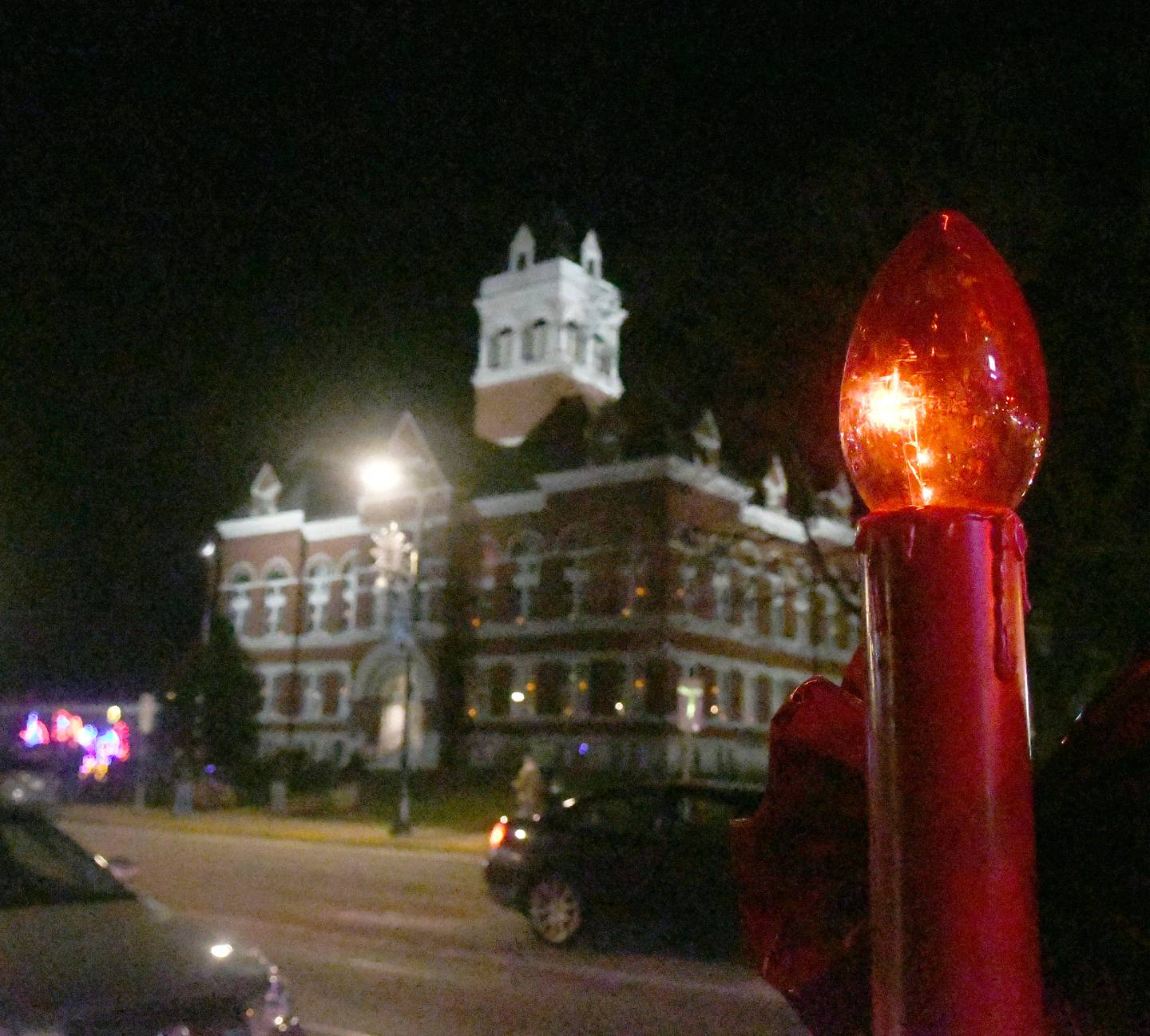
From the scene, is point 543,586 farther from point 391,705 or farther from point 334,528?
point 334,528

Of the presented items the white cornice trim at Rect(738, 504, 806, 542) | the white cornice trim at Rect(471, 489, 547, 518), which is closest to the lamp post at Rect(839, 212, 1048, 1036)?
the white cornice trim at Rect(471, 489, 547, 518)

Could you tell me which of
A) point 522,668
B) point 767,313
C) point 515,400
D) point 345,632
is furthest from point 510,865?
point 515,400

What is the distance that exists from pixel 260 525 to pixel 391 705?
10.6 metres

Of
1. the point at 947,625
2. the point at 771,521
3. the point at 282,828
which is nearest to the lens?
the point at 947,625

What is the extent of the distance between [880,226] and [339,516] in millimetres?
33244

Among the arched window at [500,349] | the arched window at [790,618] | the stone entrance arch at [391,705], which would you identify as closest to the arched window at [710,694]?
the arched window at [790,618]

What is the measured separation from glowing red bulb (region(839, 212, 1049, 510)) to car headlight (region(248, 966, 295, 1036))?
4.20 metres

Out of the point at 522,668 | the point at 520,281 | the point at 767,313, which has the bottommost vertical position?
the point at 522,668

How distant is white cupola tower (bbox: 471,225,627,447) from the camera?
49.1 m

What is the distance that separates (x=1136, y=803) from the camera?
1.72 m

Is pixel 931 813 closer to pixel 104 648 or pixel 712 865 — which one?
pixel 712 865

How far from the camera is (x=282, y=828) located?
1163 inches

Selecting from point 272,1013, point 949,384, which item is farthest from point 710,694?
point 949,384

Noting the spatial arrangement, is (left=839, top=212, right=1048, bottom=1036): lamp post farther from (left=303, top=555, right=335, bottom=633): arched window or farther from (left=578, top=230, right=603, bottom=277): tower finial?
(left=578, top=230, right=603, bottom=277): tower finial
